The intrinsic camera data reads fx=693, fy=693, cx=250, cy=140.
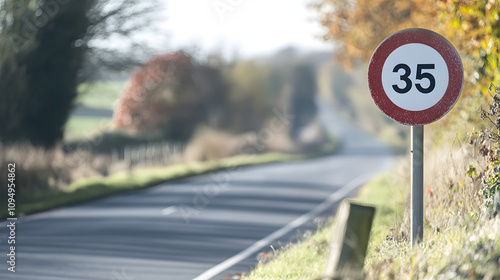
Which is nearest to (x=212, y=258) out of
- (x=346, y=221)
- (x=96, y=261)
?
(x=96, y=261)

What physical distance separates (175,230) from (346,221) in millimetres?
8290

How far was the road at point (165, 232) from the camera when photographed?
29.3 feet

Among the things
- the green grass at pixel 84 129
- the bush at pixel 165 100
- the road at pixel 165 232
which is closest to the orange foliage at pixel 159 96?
the bush at pixel 165 100

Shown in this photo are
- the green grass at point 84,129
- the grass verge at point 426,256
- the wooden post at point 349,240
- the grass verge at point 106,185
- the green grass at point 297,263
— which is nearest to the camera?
the wooden post at point 349,240

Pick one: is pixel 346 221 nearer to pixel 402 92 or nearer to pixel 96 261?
pixel 402 92

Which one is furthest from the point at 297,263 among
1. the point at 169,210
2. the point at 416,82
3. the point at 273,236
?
the point at 169,210

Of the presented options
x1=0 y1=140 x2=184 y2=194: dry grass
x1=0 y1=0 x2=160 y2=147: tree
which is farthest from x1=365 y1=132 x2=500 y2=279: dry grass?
x1=0 y1=0 x2=160 y2=147: tree

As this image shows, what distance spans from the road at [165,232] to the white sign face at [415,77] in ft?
12.5

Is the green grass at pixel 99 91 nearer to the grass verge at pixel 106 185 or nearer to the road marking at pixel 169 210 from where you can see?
the grass verge at pixel 106 185

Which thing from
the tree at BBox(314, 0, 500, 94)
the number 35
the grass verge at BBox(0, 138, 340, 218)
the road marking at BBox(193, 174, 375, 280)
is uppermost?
the tree at BBox(314, 0, 500, 94)

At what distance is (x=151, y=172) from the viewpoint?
2609 centimetres

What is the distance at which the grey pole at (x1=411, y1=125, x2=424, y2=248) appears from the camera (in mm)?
5707

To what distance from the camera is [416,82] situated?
18.6 ft

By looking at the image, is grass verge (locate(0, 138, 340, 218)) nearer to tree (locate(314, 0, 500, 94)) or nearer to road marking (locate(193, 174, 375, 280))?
road marking (locate(193, 174, 375, 280))
